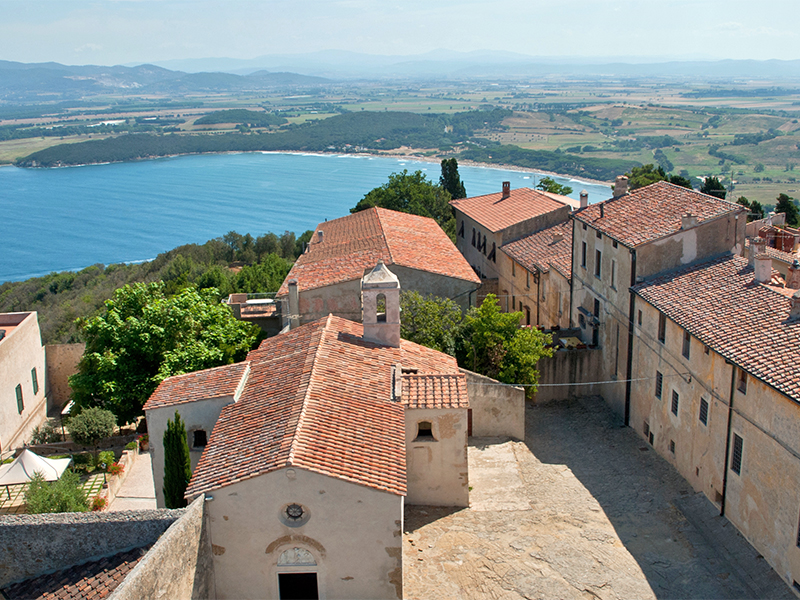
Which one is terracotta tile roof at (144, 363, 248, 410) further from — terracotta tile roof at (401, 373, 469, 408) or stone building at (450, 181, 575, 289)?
stone building at (450, 181, 575, 289)

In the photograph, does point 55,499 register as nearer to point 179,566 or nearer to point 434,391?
point 179,566

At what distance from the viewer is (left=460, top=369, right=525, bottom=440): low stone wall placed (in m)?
24.1

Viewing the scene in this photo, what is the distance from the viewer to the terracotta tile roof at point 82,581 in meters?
14.4

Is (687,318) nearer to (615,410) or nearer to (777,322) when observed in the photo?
(777,322)

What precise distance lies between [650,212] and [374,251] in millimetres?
11246

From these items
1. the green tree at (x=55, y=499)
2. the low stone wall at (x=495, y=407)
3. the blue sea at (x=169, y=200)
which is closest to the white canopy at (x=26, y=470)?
the green tree at (x=55, y=499)

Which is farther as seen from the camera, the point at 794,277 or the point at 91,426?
the point at 91,426

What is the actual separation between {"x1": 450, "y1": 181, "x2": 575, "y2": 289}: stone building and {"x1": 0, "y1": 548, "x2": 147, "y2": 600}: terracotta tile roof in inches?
1036

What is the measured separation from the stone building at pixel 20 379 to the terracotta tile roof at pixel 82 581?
1402 cm

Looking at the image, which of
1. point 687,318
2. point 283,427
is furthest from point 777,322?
point 283,427

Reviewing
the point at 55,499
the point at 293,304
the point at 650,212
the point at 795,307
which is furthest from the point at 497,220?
the point at 55,499

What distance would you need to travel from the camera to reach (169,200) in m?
130

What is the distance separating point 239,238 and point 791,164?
108039 millimetres

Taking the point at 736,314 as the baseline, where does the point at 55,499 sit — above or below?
below
